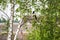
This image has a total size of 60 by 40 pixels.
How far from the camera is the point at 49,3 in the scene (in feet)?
33.6

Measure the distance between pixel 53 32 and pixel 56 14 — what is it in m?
0.89

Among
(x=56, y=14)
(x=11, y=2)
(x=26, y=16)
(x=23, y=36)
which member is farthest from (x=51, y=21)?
(x=23, y=36)

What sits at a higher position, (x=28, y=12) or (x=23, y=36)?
(x=28, y=12)

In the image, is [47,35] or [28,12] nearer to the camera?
[28,12]

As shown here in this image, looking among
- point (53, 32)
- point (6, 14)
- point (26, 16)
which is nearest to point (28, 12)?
point (26, 16)

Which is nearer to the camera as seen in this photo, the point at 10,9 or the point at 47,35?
the point at 10,9

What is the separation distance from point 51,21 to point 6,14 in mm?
1960

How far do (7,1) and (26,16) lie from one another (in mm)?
966

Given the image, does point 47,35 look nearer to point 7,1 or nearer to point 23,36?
point 7,1

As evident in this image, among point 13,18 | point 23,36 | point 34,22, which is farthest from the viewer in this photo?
point 23,36

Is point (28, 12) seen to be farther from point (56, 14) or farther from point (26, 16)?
point (56, 14)

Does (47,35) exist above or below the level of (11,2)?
below

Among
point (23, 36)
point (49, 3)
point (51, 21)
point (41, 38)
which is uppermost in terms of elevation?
point (49, 3)

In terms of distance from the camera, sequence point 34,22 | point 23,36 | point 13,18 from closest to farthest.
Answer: point 13,18, point 34,22, point 23,36
